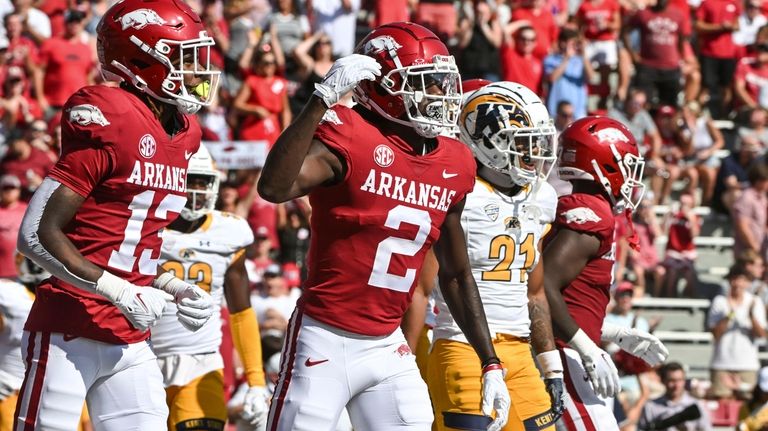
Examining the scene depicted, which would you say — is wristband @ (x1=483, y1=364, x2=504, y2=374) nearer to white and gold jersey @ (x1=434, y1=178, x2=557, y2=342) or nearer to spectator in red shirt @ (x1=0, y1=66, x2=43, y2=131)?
white and gold jersey @ (x1=434, y1=178, x2=557, y2=342)

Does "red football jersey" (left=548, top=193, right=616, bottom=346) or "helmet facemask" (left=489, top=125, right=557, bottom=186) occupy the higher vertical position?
"helmet facemask" (left=489, top=125, right=557, bottom=186)

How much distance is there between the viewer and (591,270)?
20.4ft

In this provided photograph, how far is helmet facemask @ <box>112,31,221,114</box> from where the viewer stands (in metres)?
4.79

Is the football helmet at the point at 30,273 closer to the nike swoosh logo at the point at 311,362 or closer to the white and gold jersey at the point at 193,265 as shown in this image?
the white and gold jersey at the point at 193,265

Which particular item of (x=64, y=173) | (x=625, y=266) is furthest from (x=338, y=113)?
(x=625, y=266)

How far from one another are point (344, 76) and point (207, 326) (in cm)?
252

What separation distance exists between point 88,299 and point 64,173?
47 centimetres

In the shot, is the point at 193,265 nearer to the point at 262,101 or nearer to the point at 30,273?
the point at 30,273

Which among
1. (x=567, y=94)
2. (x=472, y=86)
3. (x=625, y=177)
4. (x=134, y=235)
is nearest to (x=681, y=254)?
(x=567, y=94)

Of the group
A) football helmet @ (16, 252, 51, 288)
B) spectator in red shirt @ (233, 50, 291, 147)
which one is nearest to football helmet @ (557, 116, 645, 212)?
football helmet @ (16, 252, 51, 288)

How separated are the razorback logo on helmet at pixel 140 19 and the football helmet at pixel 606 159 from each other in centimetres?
239

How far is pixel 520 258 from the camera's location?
5824 millimetres

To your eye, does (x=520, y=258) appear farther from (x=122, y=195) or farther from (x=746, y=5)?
(x=746, y=5)

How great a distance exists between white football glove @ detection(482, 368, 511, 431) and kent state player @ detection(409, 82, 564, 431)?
56cm
